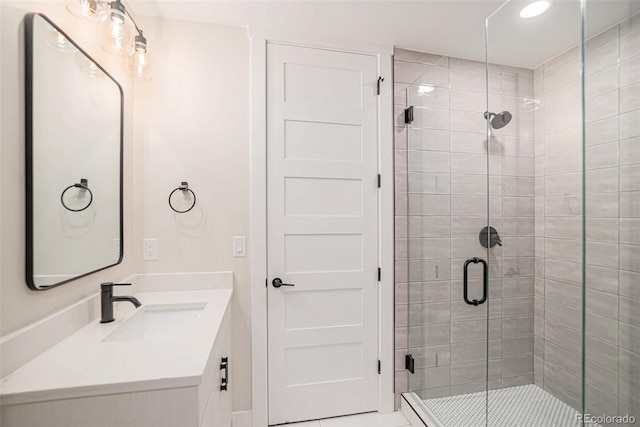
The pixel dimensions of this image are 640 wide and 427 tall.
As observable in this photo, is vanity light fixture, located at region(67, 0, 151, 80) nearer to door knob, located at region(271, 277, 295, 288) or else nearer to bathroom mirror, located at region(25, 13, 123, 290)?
bathroom mirror, located at region(25, 13, 123, 290)

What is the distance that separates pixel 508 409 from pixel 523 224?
118 centimetres

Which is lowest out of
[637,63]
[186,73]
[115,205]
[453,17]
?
[115,205]

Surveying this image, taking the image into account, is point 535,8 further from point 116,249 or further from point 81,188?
point 116,249

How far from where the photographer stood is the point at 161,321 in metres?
1.47

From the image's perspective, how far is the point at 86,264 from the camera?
4.10 feet

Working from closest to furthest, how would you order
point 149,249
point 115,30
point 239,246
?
point 115,30 → point 149,249 → point 239,246

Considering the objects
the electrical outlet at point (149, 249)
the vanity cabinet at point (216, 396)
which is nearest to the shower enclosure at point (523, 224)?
the vanity cabinet at point (216, 396)

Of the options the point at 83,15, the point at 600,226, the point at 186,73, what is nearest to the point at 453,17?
the point at 600,226

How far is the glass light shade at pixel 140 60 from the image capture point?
1.54 meters

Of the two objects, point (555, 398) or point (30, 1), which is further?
point (555, 398)

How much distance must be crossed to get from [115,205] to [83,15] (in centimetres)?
85

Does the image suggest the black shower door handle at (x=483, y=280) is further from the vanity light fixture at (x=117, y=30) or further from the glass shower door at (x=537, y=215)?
the vanity light fixture at (x=117, y=30)

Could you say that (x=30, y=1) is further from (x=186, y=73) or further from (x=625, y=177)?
(x=625, y=177)

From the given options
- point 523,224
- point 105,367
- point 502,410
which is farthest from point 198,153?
point 502,410
